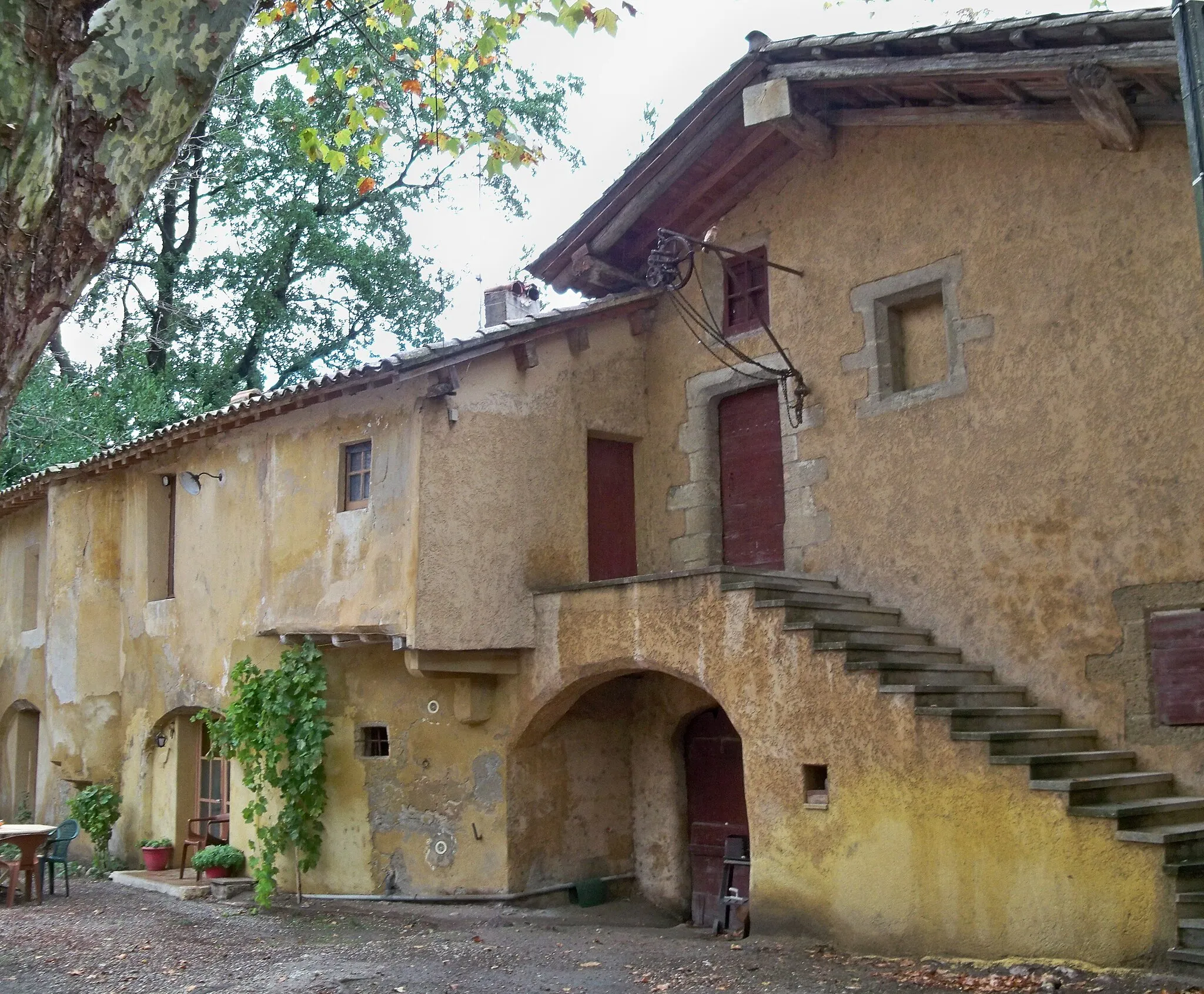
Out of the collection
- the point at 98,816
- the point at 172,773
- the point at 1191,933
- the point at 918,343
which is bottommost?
the point at 98,816

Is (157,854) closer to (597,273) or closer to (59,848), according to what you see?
(59,848)

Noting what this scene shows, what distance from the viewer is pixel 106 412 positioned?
19.1 meters

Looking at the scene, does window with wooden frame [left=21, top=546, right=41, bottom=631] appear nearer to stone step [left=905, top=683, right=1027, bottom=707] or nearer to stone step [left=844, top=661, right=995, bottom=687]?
stone step [left=844, top=661, right=995, bottom=687]

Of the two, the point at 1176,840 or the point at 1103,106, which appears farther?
the point at 1103,106

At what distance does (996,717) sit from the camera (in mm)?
8484

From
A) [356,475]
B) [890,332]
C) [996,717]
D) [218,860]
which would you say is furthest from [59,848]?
[890,332]

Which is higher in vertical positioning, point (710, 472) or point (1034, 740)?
point (710, 472)

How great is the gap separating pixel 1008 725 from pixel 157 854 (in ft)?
31.5

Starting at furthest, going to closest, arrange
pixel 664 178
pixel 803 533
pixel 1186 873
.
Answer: pixel 664 178
pixel 803 533
pixel 1186 873

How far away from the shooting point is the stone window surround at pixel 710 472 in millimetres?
10773

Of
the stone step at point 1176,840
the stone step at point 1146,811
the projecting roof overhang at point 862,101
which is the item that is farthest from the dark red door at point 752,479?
the stone step at point 1176,840

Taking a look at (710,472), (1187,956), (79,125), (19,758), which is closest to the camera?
(79,125)

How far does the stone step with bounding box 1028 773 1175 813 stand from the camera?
7.38 m

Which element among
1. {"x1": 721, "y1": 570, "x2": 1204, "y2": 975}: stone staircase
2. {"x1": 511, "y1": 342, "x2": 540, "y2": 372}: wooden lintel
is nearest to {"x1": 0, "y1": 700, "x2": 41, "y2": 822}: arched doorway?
{"x1": 511, "y1": 342, "x2": 540, "y2": 372}: wooden lintel
